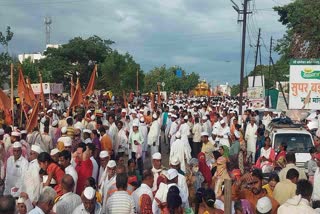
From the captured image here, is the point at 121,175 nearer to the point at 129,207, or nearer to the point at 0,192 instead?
the point at 129,207

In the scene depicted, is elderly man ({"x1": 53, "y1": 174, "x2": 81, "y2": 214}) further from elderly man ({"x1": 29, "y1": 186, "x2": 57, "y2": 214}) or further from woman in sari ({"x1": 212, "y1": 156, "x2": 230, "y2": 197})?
woman in sari ({"x1": 212, "y1": 156, "x2": 230, "y2": 197})

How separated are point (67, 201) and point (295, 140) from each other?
33.0ft

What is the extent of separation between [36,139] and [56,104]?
14126 millimetres

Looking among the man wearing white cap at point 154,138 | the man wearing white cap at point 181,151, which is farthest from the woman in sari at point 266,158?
the man wearing white cap at point 154,138

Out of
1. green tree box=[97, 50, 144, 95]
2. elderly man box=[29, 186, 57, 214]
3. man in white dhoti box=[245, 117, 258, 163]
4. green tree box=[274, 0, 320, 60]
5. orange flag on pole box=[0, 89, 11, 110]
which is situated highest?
green tree box=[274, 0, 320, 60]

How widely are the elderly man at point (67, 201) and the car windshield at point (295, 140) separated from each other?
950 cm

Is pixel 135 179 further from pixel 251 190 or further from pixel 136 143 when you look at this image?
pixel 136 143

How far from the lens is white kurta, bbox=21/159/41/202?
839cm

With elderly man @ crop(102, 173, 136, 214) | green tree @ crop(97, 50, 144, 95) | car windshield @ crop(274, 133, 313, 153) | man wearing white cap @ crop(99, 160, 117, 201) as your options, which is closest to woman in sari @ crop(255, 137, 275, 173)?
car windshield @ crop(274, 133, 313, 153)

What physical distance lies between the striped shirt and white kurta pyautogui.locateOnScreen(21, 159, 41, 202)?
1.45 metres

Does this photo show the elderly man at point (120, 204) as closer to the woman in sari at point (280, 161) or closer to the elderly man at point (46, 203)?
the elderly man at point (46, 203)

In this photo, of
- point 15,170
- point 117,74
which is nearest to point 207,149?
point 15,170

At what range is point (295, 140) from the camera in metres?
15.8

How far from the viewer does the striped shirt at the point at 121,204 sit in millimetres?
7367
